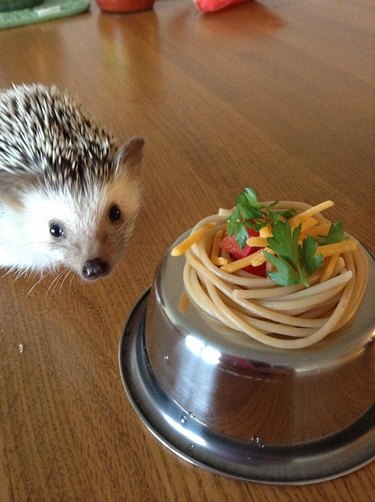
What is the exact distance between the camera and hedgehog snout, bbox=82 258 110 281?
46.6 inches

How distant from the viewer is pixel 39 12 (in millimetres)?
2834

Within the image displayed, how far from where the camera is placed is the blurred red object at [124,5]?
110 inches

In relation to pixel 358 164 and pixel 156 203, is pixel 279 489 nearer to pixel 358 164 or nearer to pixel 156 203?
pixel 156 203

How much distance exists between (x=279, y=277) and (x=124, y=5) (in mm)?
2453

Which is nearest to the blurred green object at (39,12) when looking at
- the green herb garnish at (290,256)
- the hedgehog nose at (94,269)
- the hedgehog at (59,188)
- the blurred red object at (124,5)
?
the blurred red object at (124,5)

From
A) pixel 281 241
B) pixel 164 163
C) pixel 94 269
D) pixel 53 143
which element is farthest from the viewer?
pixel 164 163

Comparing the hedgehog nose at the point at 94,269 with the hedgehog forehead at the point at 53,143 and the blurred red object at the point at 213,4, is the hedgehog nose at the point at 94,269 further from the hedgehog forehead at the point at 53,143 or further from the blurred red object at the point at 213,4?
the blurred red object at the point at 213,4

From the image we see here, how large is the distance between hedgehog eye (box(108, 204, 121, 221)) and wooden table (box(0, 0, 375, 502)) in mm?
71

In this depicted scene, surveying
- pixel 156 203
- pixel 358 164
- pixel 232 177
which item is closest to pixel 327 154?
pixel 358 164

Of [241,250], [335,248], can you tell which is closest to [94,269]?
[241,250]

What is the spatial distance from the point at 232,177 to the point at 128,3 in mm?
1773

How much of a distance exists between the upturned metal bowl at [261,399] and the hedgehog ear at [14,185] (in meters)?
0.57

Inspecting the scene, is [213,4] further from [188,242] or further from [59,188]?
[188,242]

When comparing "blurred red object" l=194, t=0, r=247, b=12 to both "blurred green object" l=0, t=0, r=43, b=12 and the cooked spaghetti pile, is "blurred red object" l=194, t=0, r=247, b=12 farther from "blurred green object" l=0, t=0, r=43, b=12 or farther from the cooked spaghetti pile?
the cooked spaghetti pile
